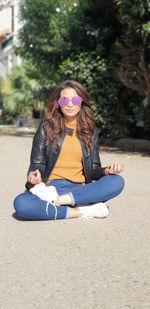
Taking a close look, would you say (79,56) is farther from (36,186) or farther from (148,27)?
(36,186)

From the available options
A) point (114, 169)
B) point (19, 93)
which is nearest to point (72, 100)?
point (114, 169)

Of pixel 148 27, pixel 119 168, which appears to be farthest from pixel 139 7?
pixel 119 168

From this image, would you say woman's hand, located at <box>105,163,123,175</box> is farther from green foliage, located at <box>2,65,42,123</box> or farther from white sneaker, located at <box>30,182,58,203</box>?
green foliage, located at <box>2,65,42,123</box>

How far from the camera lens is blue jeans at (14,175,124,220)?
20.1 feet

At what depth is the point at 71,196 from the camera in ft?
20.4

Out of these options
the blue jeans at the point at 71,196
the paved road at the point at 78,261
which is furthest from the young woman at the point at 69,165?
the paved road at the point at 78,261

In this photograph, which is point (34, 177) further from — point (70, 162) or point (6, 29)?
point (6, 29)

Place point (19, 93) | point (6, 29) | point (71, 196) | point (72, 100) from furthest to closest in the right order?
point (6, 29) → point (19, 93) → point (72, 100) → point (71, 196)

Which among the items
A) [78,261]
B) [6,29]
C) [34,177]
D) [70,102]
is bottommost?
[78,261]

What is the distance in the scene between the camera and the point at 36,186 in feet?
20.2

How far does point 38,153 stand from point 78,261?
5.58 ft

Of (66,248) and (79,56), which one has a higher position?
(79,56)

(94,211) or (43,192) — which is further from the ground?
(43,192)

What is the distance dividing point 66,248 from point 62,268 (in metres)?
0.60
